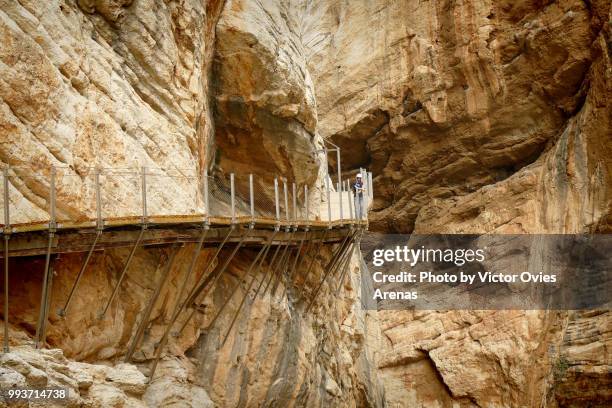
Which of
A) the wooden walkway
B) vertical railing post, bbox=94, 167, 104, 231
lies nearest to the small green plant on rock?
the wooden walkway

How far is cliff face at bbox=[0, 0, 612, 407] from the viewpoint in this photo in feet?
38.1

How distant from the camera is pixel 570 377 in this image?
25.0m

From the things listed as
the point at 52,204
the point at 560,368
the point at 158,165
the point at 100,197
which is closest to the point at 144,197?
the point at 100,197

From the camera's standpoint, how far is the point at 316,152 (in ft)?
68.5

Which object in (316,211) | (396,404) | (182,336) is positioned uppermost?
(316,211)

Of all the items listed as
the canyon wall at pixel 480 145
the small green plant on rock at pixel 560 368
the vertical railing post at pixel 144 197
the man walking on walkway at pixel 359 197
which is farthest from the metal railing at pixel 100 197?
the canyon wall at pixel 480 145

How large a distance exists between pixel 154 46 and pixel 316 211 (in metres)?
8.32

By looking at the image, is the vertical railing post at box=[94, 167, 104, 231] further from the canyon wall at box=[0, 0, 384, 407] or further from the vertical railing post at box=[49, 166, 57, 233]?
the vertical railing post at box=[49, 166, 57, 233]

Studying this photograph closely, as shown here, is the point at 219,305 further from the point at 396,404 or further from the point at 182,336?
the point at 396,404

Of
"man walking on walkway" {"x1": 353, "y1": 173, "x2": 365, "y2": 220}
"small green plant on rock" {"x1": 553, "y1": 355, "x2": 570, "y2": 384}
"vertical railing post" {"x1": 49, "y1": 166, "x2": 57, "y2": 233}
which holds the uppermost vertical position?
"man walking on walkway" {"x1": 353, "y1": 173, "x2": 365, "y2": 220}

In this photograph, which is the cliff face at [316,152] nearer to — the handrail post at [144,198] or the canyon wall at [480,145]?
the canyon wall at [480,145]

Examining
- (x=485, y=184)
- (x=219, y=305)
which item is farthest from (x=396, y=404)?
(x=219, y=305)

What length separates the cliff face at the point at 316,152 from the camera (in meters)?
11.6

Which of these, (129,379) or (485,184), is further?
(485,184)
